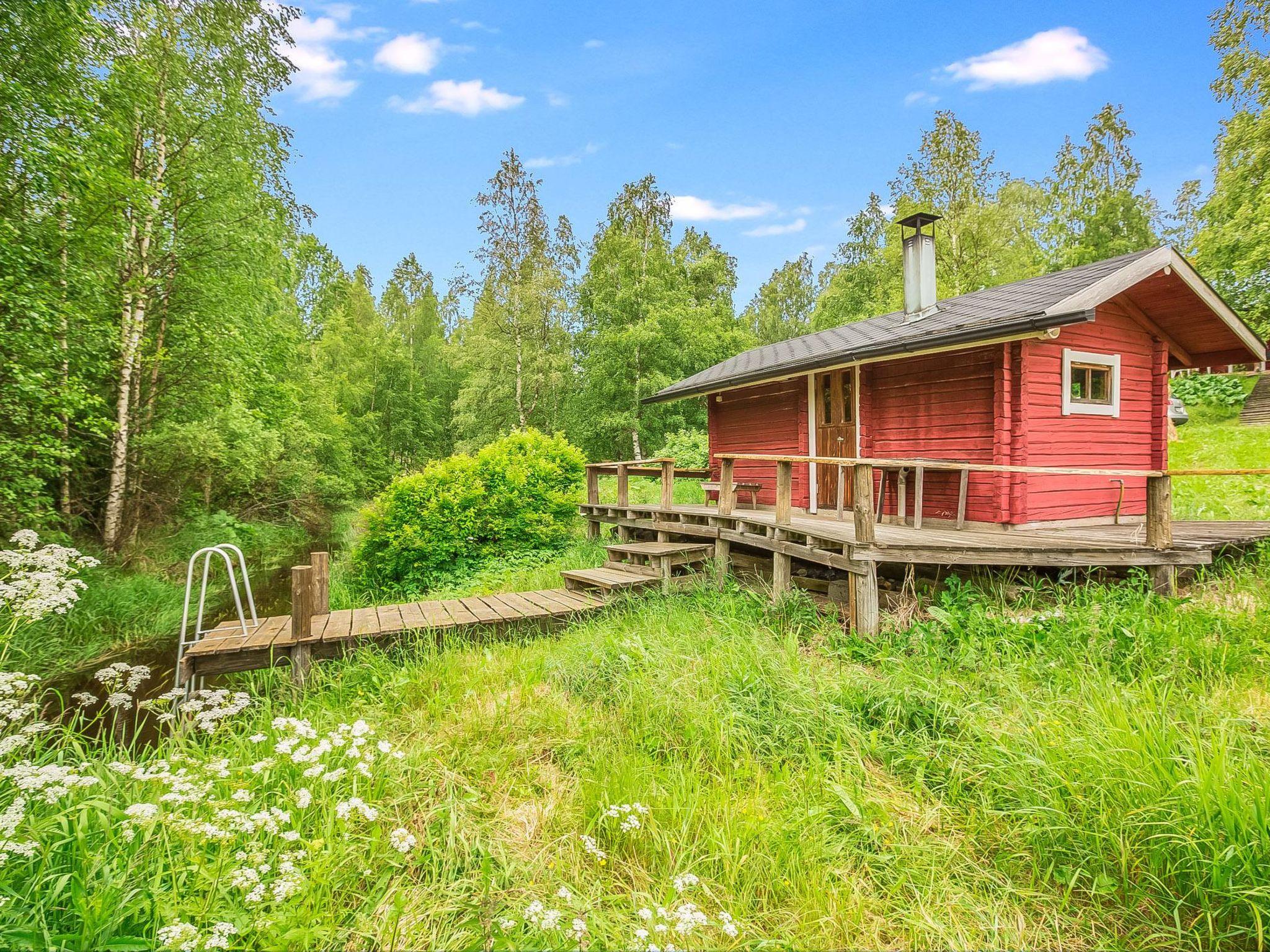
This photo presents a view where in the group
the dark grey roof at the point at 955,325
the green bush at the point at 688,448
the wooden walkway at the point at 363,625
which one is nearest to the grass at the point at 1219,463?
the dark grey roof at the point at 955,325

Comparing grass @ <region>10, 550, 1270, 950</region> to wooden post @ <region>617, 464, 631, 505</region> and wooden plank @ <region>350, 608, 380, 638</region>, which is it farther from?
wooden post @ <region>617, 464, 631, 505</region>

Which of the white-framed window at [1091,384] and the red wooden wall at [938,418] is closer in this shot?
the red wooden wall at [938,418]

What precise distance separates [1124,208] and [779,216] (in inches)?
1551

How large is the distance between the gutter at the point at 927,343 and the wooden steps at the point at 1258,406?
15.5 meters

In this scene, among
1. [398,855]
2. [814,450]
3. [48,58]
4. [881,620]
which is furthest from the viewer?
[814,450]

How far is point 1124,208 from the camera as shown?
20812 mm

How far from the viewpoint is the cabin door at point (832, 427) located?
8438mm

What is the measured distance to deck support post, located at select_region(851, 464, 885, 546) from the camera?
15.7 ft

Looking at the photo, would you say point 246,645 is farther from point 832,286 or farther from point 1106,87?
point 1106,87

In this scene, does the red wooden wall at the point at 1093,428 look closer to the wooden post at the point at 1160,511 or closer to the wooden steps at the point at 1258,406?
the wooden post at the point at 1160,511

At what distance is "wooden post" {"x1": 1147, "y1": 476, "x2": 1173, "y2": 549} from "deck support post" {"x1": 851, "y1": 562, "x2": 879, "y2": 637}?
262cm

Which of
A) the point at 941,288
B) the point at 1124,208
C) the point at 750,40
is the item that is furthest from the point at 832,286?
the point at 750,40

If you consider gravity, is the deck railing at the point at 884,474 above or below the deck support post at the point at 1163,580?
above

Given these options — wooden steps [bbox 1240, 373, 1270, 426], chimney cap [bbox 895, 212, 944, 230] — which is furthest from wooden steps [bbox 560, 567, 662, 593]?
wooden steps [bbox 1240, 373, 1270, 426]
